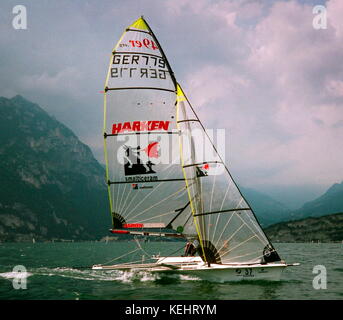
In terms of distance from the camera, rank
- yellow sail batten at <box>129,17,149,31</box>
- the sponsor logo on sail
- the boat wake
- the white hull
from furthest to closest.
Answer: yellow sail batten at <box>129,17,149,31</box> → the sponsor logo on sail → the boat wake → the white hull

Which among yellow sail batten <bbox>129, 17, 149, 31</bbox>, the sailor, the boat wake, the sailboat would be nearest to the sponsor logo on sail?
the sailboat

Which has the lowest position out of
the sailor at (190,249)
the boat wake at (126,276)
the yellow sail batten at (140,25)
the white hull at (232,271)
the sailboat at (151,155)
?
the boat wake at (126,276)

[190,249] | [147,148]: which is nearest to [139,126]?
[147,148]

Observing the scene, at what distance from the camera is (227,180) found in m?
24.3

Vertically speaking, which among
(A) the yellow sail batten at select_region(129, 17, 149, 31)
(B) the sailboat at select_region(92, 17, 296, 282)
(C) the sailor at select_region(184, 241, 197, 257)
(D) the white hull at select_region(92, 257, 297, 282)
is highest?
(A) the yellow sail batten at select_region(129, 17, 149, 31)

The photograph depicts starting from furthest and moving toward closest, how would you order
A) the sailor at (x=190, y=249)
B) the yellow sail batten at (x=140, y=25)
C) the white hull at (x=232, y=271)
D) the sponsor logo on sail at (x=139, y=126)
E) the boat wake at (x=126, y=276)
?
the sailor at (x=190, y=249), the yellow sail batten at (x=140, y=25), the sponsor logo on sail at (x=139, y=126), the boat wake at (x=126, y=276), the white hull at (x=232, y=271)

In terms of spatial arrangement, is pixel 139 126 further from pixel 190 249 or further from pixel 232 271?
pixel 232 271

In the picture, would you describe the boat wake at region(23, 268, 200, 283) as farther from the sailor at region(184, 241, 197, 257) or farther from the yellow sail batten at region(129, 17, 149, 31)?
the yellow sail batten at region(129, 17, 149, 31)

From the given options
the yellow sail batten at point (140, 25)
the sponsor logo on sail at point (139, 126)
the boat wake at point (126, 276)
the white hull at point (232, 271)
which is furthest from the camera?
the yellow sail batten at point (140, 25)

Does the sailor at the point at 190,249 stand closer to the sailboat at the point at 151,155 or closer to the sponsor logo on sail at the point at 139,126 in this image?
the sailboat at the point at 151,155

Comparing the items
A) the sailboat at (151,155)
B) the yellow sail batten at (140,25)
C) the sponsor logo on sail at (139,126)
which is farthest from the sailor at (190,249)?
the yellow sail batten at (140,25)
